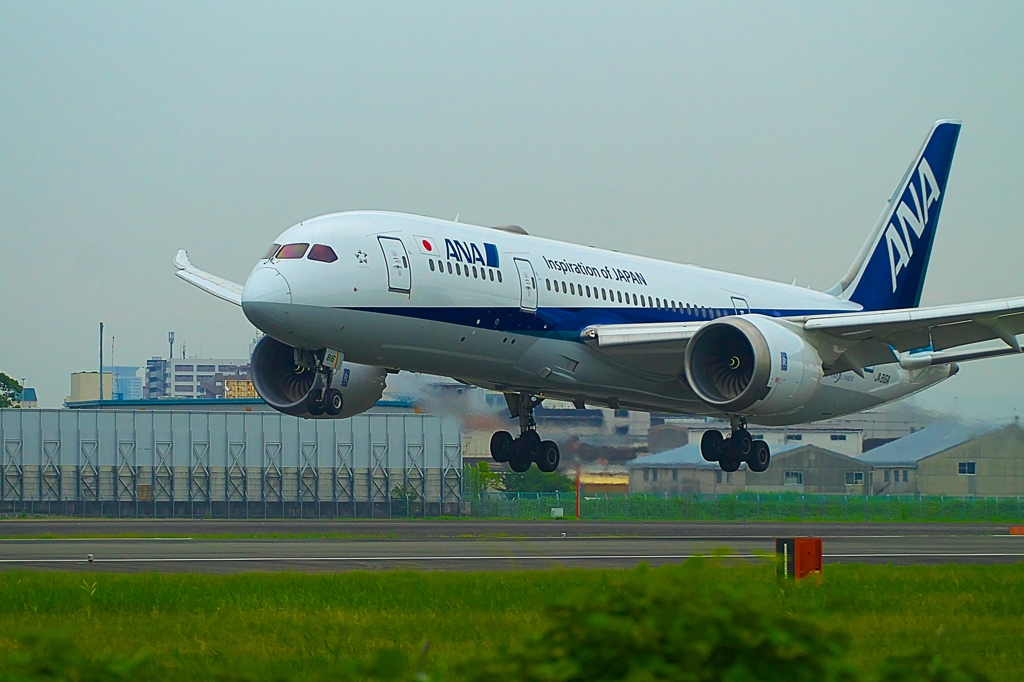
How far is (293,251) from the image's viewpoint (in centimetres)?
2716

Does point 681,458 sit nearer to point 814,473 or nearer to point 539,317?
point 814,473

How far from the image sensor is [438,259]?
28078 millimetres

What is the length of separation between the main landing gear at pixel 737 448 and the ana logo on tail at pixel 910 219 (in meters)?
8.78

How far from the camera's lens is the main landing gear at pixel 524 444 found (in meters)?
36.2

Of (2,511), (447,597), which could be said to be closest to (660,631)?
(447,597)

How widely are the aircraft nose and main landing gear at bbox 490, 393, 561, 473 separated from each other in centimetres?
1060

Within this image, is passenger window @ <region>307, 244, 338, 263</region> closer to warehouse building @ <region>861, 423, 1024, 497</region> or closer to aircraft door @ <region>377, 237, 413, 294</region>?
aircraft door @ <region>377, 237, 413, 294</region>

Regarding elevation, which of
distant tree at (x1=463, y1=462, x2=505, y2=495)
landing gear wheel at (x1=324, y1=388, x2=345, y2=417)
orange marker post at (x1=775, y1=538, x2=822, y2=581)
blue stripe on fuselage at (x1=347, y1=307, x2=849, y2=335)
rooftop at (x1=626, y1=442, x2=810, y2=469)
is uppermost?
blue stripe on fuselage at (x1=347, y1=307, x2=849, y2=335)

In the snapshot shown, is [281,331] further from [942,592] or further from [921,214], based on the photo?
[921,214]

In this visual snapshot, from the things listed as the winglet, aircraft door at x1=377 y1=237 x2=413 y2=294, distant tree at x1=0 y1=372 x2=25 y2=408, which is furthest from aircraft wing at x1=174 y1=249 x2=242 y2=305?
distant tree at x1=0 y1=372 x2=25 y2=408

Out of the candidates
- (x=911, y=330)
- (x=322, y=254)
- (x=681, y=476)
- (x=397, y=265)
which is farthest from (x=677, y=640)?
(x=681, y=476)

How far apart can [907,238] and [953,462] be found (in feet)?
30.7

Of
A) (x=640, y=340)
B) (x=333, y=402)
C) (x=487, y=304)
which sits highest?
(x=487, y=304)

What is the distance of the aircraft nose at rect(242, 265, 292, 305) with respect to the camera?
1037 inches
